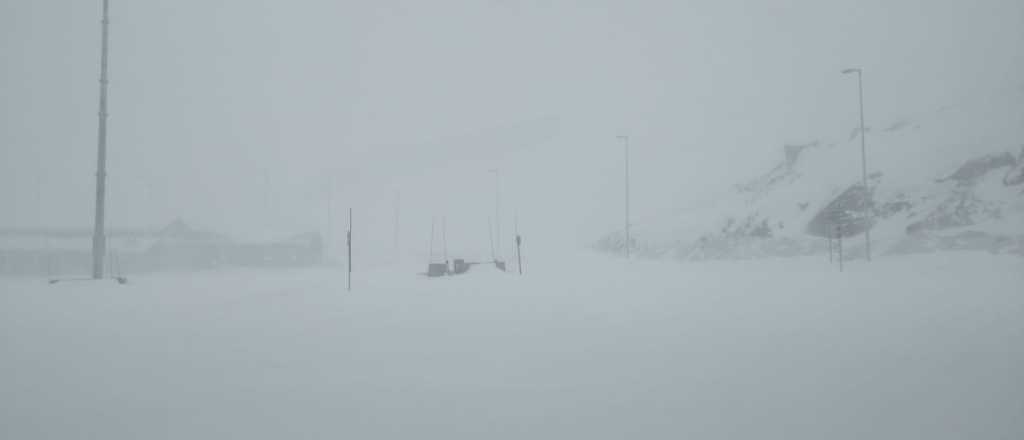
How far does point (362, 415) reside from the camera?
5.59 meters

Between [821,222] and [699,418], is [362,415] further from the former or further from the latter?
[821,222]

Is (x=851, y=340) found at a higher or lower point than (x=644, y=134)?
lower

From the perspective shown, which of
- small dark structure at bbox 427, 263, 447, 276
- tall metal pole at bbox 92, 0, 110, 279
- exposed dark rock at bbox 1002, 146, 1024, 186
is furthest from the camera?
exposed dark rock at bbox 1002, 146, 1024, 186

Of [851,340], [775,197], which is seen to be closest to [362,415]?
[851,340]

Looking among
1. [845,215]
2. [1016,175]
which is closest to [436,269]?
[845,215]

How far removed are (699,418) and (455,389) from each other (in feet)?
8.63

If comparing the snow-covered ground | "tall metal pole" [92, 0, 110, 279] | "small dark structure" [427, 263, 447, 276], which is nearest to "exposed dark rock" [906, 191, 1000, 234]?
the snow-covered ground

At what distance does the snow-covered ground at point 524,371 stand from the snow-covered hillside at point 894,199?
2266 centimetres

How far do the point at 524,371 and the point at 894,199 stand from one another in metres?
40.5

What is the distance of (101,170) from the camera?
25.6 meters

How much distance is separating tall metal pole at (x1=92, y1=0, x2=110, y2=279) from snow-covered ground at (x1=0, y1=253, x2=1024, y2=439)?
12.3 metres

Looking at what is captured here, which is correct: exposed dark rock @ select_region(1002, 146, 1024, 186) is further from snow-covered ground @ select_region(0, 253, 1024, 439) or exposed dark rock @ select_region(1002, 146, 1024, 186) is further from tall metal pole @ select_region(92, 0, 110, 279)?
tall metal pole @ select_region(92, 0, 110, 279)

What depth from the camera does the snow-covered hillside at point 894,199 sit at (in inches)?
1312

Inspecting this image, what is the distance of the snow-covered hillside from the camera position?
1312 inches
